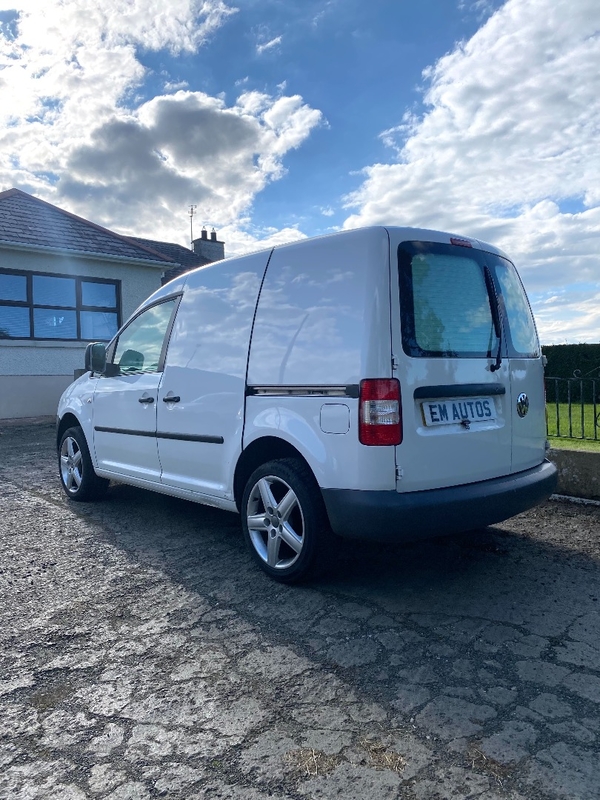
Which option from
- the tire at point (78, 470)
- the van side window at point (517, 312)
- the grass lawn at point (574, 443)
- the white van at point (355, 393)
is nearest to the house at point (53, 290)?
the tire at point (78, 470)

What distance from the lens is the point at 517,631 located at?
297 centimetres

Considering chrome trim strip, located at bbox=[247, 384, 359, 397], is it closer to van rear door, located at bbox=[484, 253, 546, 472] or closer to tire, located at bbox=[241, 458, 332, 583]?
tire, located at bbox=[241, 458, 332, 583]

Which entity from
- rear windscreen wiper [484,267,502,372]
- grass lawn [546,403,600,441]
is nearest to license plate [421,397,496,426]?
rear windscreen wiper [484,267,502,372]

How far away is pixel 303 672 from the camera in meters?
2.65

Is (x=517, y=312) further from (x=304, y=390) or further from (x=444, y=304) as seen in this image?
(x=304, y=390)

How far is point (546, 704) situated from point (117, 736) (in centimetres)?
159

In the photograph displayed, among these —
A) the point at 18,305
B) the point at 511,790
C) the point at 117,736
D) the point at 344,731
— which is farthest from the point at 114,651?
the point at 18,305

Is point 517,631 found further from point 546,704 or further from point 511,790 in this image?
point 511,790

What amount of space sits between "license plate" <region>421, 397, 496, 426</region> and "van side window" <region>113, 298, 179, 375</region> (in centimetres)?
222

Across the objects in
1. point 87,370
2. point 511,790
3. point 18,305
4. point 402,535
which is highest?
point 18,305

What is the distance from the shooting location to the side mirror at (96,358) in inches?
213

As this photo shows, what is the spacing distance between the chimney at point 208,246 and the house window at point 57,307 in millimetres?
9648

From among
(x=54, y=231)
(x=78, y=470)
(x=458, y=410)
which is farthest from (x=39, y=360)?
(x=458, y=410)

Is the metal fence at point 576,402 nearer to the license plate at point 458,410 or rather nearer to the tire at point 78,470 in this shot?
the license plate at point 458,410
